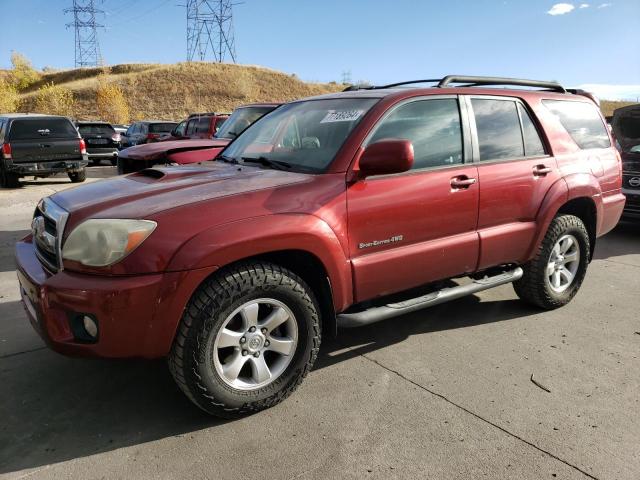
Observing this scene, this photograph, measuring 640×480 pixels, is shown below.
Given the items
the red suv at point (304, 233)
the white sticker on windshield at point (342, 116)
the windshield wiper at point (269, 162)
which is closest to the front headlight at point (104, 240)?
the red suv at point (304, 233)

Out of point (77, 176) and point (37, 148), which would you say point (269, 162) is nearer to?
point (37, 148)

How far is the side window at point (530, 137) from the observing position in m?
3.98

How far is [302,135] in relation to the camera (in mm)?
3584

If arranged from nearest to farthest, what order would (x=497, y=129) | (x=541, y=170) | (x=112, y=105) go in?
1. (x=497, y=129)
2. (x=541, y=170)
3. (x=112, y=105)

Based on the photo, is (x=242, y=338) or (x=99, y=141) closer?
(x=242, y=338)

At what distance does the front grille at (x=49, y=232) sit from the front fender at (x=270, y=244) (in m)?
0.69

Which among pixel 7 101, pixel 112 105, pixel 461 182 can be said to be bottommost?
pixel 461 182

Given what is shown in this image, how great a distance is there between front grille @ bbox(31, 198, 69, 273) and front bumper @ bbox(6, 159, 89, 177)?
10073 millimetres

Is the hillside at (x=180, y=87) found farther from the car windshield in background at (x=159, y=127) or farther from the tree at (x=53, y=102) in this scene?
the car windshield in background at (x=159, y=127)

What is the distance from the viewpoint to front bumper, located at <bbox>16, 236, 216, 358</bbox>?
2.35m

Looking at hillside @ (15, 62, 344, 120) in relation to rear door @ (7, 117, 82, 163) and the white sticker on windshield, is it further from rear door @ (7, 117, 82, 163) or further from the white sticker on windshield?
the white sticker on windshield

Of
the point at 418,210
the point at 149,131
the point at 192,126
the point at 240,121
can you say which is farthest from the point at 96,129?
the point at 418,210

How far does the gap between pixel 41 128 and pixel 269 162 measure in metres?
11.0

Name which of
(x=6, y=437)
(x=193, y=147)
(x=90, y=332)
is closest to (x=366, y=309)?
(x=90, y=332)
